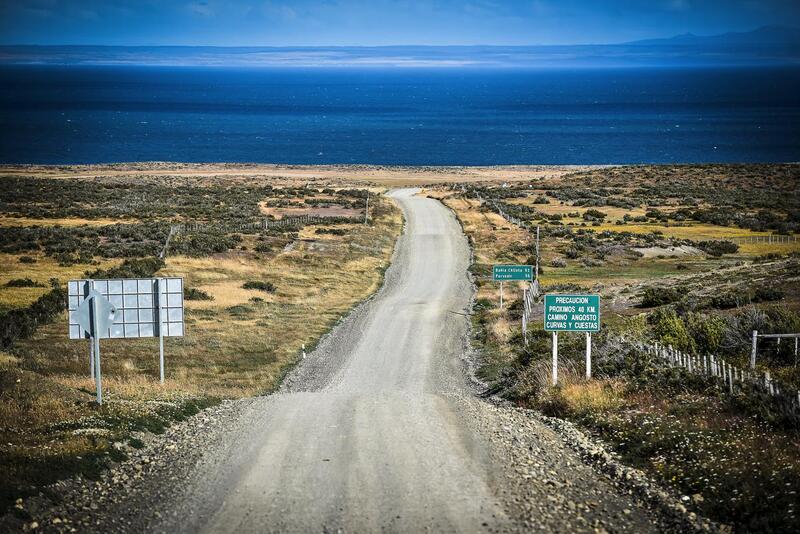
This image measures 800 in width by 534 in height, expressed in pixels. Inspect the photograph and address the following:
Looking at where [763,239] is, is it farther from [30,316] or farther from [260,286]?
[30,316]

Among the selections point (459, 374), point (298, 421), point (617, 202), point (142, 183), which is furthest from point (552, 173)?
point (298, 421)

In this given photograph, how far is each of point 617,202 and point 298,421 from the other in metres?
64.9

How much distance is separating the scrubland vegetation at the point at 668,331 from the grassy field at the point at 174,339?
22.0 feet

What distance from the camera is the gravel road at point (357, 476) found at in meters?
11.4

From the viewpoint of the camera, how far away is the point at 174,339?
2953 centimetres

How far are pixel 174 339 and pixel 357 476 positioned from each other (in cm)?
1766

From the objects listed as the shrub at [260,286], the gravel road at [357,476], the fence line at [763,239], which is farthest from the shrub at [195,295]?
the fence line at [763,239]

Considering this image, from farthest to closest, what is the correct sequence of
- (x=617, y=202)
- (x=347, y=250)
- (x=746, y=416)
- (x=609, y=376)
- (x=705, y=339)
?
(x=617, y=202) < (x=347, y=250) < (x=705, y=339) < (x=609, y=376) < (x=746, y=416)

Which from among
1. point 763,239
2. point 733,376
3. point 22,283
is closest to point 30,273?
point 22,283

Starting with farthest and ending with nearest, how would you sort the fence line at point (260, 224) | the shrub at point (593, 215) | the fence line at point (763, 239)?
the shrub at point (593, 215)
the fence line at point (260, 224)
the fence line at point (763, 239)

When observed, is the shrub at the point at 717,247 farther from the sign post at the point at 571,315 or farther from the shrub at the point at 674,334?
the sign post at the point at 571,315

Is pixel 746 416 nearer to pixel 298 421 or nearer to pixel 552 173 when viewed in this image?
pixel 298 421

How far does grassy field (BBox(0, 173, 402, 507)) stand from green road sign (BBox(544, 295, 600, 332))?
7.76m

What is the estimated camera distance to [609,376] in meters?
19.2
